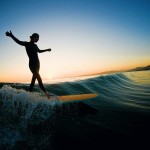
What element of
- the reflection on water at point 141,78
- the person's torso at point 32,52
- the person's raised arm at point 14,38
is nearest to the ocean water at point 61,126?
the person's torso at point 32,52

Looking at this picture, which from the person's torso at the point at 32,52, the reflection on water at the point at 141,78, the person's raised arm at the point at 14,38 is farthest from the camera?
the reflection on water at the point at 141,78

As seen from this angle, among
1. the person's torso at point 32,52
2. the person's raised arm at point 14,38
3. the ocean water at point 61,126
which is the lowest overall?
the ocean water at point 61,126

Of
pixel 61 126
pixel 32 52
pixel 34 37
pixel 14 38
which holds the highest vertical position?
pixel 34 37

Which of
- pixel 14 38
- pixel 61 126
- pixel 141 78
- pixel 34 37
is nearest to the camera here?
pixel 61 126

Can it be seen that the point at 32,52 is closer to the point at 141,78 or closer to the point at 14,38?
the point at 14,38

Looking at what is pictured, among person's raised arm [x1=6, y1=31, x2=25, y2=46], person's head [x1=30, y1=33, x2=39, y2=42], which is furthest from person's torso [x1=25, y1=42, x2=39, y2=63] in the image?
person's raised arm [x1=6, y1=31, x2=25, y2=46]

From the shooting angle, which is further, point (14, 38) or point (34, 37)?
point (34, 37)

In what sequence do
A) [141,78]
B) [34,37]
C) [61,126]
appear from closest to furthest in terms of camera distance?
[61,126] → [34,37] → [141,78]

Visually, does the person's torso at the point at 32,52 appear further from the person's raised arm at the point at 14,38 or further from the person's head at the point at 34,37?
the person's raised arm at the point at 14,38

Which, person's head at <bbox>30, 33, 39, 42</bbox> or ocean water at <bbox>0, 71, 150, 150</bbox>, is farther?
person's head at <bbox>30, 33, 39, 42</bbox>

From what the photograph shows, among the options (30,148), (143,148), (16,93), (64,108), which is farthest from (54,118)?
(143,148)

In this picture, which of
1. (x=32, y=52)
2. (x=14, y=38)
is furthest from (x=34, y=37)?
(x=14, y=38)

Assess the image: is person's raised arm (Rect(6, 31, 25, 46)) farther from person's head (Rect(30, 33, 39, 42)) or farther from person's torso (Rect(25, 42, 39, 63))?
person's head (Rect(30, 33, 39, 42))

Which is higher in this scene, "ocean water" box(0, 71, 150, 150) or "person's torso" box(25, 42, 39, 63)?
"person's torso" box(25, 42, 39, 63)
